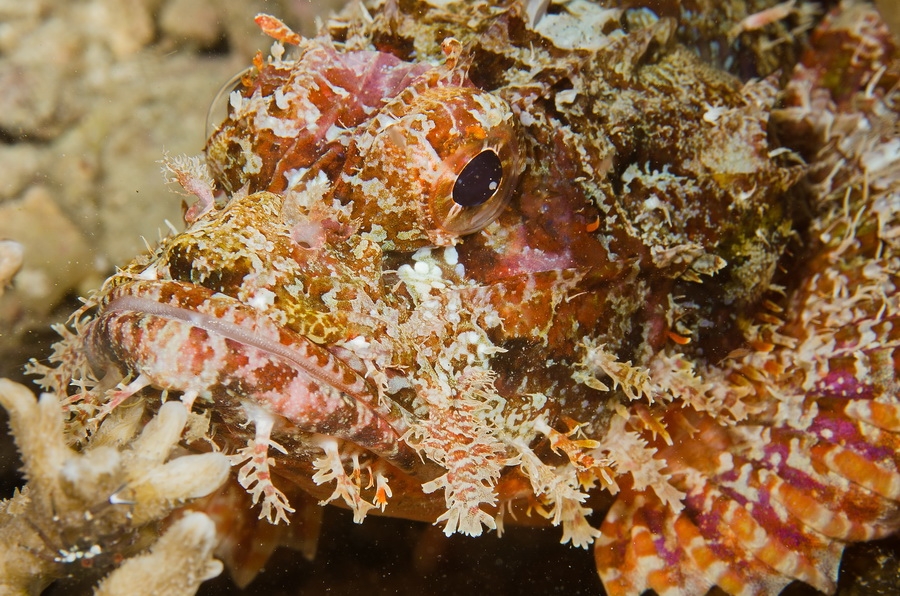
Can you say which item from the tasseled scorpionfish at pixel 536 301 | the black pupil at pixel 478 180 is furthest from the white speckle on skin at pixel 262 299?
the black pupil at pixel 478 180

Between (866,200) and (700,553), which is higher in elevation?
(866,200)

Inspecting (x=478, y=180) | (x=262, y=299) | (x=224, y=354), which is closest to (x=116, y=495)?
(x=224, y=354)

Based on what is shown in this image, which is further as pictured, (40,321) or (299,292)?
(40,321)

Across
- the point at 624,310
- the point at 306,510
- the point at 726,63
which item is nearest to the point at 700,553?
the point at 624,310

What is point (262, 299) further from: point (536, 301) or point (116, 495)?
point (536, 301)

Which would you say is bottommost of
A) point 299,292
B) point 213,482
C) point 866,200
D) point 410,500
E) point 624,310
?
point 410,500

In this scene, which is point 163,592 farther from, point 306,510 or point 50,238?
point 50,238

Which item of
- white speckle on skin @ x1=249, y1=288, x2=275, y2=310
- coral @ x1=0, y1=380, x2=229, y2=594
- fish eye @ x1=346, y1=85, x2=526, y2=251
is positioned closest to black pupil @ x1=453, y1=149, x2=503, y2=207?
fish eye @ x1=346, y1=85, x2=526, y2=251
